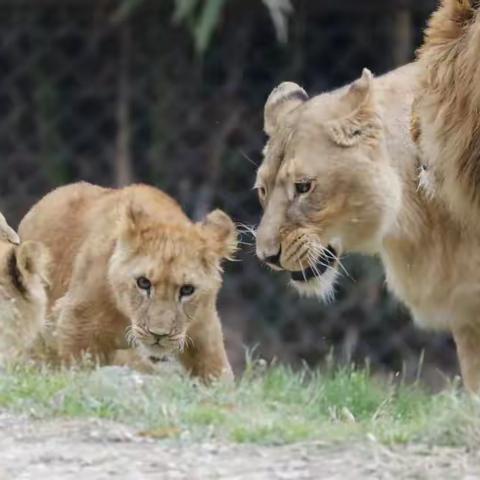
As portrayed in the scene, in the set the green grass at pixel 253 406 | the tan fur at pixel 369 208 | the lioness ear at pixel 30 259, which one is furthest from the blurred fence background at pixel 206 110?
the green grass at pixel 253 406

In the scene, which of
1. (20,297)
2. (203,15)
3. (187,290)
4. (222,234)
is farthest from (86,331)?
(203,15)

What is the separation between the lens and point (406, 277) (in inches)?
248

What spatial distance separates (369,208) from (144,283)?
786 millimetres

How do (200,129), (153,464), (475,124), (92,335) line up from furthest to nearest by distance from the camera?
(200,129) → (92,335) → (475,124) → (153,464)

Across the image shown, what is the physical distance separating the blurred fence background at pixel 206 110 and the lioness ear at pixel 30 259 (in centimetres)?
336

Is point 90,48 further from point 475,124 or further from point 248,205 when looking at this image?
point 475,124

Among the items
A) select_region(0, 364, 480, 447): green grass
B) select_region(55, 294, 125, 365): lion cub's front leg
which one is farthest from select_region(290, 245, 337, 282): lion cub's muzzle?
select_region(55, 294, 125, 365): lion cub's front leg

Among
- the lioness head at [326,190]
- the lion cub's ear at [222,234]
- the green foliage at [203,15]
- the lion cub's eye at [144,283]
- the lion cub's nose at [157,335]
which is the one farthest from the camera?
the green foliage at [203,15]

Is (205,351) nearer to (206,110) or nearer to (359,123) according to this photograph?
(359,123)

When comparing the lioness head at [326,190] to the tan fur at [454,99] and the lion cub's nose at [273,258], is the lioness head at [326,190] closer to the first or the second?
the lion cub's nose at [273,258]

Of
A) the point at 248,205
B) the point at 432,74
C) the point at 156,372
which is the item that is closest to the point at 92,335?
the point at 156,372

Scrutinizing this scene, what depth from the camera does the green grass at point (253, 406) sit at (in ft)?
15.5

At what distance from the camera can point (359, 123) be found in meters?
6.15

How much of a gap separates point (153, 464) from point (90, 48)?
18.6 feet
